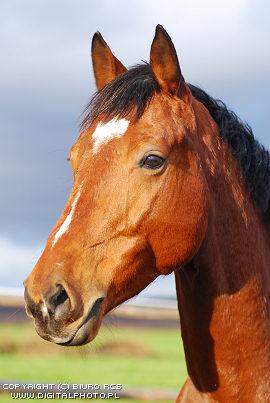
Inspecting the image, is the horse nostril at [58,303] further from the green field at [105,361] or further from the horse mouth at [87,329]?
the green field at [105,361]

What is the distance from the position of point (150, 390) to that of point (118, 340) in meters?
1.89

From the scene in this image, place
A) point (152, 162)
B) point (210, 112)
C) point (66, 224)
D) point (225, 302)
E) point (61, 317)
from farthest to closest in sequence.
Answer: point (210, 112) < point (225, 302) < point (152, 162) < point (66, 224) < point (61, 317)

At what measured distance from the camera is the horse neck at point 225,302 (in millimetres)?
3926

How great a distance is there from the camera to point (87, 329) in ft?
11.3

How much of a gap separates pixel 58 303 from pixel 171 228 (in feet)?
2.17

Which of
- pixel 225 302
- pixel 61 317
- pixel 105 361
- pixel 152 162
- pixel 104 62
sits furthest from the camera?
pixel 105 361

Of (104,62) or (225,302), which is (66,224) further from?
(104,62)

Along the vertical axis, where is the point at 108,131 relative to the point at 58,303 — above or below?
above

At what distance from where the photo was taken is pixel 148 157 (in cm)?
372

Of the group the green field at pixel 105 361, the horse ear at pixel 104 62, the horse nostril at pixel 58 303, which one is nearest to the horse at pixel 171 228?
the horse nostril at pixel 58 303

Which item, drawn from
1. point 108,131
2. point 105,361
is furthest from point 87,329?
point 105,361

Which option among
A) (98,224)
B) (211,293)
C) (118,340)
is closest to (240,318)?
(211,293)

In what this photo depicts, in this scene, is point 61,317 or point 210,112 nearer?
point 61,317

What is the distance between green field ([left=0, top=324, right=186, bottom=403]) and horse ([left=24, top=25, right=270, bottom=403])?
6.39m
